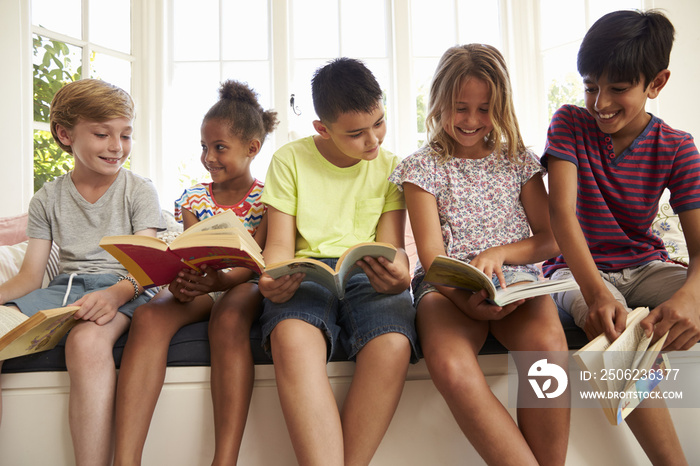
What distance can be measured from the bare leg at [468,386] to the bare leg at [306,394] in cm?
22

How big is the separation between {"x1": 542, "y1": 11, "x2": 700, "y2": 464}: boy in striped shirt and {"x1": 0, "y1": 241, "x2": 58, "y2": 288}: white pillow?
146 centimetres

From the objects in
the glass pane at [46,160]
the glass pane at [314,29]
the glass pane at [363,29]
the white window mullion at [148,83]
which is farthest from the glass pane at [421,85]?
the glass pane at [46,160]

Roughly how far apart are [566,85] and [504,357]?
2.44 metres

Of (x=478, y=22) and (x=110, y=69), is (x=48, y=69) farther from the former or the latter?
(x=478, y=22)

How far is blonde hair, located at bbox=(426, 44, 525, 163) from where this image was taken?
50.8 inches

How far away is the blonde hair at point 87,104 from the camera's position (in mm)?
1424

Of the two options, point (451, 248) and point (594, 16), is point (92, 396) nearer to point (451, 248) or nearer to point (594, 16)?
point (451, 248)

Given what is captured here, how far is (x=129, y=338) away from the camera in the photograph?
46.8 inches

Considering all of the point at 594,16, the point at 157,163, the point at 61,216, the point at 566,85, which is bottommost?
the point at 61,216

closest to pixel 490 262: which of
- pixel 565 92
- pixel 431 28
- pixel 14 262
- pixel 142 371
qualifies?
pixel 142 371

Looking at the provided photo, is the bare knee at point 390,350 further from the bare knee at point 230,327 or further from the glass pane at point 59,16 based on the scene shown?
the glass pane at point 59,16

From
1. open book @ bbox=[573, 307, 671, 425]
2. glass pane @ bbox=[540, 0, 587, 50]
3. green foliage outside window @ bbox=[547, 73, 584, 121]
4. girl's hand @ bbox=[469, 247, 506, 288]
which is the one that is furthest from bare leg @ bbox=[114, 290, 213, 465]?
glass pane @ bbox=[540, 0, 587, 50]

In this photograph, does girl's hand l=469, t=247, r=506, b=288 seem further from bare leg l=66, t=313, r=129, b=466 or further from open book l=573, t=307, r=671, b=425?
bare leg l=66, t=313, r=129, b=466

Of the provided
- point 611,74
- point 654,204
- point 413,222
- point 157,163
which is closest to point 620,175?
point 654,204
